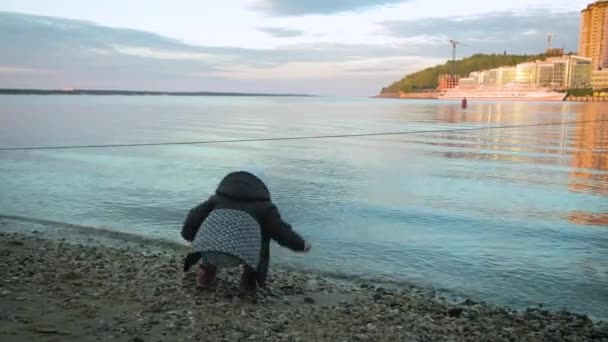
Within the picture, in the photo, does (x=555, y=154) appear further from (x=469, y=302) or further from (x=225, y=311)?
(x=225, y=311)

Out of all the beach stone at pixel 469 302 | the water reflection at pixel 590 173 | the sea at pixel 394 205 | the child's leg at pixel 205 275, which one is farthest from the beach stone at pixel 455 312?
the water reflection at pixel 590 173

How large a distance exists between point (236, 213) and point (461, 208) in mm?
6310

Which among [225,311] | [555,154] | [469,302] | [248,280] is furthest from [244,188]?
[555,154]

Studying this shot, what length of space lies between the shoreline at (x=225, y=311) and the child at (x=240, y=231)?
11.1 inches

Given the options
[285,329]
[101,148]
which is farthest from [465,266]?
[101,148]

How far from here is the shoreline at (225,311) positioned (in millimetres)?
4336

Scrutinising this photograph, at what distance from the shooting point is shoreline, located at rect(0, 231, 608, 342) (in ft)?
14.2

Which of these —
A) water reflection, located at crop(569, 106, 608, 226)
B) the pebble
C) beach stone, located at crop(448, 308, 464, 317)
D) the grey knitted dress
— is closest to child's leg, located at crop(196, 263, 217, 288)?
the grey knitted dress

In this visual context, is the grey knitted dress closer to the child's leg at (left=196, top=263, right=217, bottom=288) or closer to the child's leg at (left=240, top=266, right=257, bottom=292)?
the child's leg at (left=240, top=266, right=257, bottom=292)

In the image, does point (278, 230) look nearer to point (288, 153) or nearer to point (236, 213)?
point (236, 213)

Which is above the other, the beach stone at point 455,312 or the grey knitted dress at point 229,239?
the grey knitted dress at point 229,239

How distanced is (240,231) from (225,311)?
0.70 meters

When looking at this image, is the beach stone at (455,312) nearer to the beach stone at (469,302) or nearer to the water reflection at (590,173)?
the beach stone at (469,302)

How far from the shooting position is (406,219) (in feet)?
30.6
